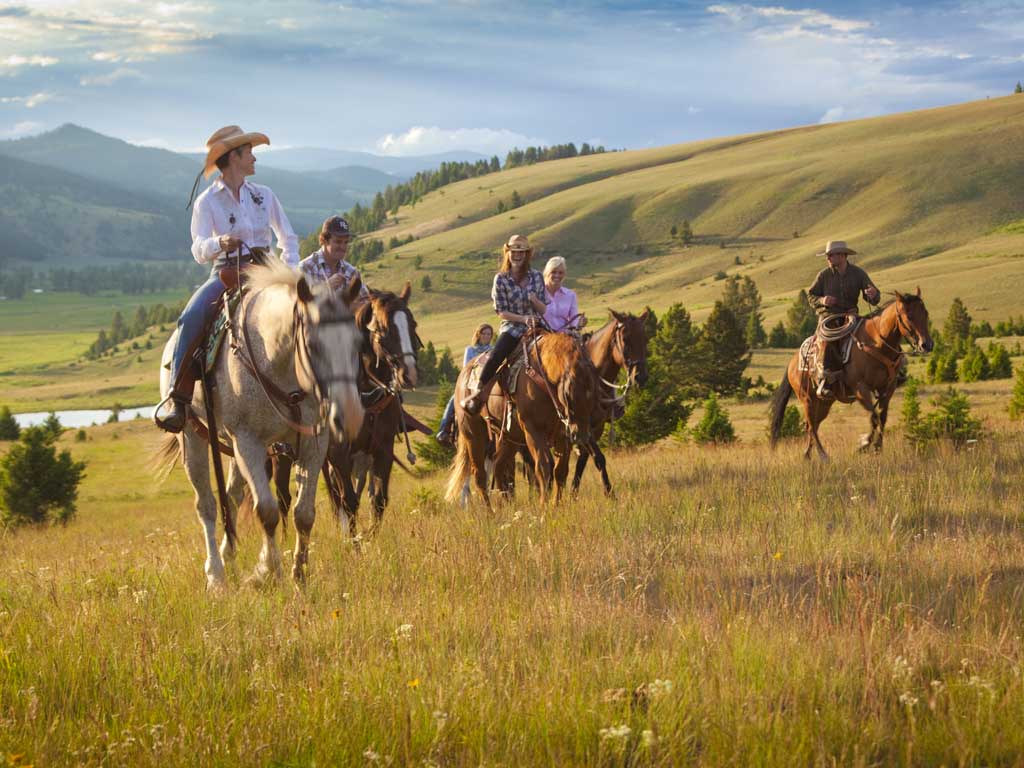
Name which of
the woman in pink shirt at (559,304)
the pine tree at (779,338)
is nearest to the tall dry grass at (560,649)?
the woman in pink shirt at (559,304)

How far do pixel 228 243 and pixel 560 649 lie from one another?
184 inches

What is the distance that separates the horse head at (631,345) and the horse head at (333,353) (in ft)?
21.1

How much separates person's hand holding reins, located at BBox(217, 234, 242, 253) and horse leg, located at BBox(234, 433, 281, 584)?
1630 mm

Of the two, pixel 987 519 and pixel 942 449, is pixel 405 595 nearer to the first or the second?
pixel 987 519

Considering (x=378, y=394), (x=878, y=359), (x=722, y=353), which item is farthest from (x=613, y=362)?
(x=722, y=353)

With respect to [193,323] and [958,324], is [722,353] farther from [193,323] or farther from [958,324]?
[193,323]

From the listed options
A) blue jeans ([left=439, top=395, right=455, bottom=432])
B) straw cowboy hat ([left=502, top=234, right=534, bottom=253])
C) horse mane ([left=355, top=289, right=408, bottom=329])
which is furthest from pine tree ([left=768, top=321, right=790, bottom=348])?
horse mane ([left=355, top=289, right=408, bottom=329])

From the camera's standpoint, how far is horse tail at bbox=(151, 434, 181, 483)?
947cm

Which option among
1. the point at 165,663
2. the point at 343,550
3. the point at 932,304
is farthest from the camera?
the point at 932,304

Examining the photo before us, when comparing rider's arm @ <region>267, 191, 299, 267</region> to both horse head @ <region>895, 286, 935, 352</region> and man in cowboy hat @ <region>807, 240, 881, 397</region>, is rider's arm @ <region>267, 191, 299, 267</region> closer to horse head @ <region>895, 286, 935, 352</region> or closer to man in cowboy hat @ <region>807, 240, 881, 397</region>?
man in cowboy hat @ <region>807, 240, 881, 397</region>

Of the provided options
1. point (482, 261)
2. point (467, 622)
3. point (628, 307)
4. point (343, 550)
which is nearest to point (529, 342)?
point (343, 550)

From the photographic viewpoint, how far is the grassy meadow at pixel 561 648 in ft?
12.9

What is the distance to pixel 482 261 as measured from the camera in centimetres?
18575

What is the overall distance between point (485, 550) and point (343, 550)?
1.46 m
